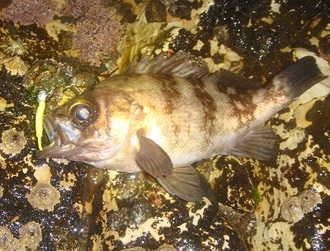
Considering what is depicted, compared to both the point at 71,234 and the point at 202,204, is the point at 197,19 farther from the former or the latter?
the point at 71,234

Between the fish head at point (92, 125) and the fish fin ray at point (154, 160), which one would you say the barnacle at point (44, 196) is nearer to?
the fish head at point (92, 125)

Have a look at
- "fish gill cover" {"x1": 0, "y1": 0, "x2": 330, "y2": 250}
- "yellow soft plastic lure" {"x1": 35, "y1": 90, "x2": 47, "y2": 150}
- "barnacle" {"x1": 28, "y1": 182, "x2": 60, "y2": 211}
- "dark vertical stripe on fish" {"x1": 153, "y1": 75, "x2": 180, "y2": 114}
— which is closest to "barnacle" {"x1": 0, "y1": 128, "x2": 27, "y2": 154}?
"fish gill cover" {"x1": 0, "y1": 0, "x2": 330, "y2": 250}

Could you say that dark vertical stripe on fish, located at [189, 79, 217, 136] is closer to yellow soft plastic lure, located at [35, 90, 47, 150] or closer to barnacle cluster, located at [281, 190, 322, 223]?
barnacle cluster, located at [281, 190, 322, 223]

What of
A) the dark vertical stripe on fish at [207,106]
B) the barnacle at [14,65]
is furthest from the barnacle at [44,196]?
the dark vertical stripe on fish at [207,106]

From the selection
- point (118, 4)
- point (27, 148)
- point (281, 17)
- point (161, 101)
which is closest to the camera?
point (161, 101)

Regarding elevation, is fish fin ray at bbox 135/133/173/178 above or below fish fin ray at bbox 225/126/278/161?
above

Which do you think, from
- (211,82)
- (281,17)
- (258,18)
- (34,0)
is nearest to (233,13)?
(258,18)
